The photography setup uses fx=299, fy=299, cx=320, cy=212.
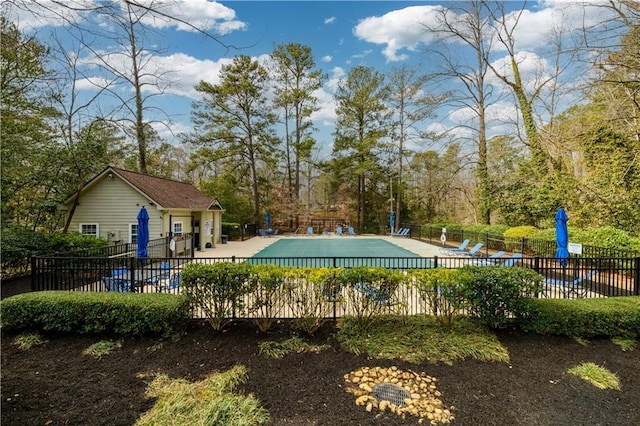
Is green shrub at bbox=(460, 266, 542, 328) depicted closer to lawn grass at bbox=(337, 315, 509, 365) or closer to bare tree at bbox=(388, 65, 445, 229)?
lawn grass at bbox=(337, 315, 509, 365)

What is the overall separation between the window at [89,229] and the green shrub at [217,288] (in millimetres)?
11442

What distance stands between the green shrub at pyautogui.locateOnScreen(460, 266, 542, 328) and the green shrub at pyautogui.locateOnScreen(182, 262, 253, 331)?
360 cm

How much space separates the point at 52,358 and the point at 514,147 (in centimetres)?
2227

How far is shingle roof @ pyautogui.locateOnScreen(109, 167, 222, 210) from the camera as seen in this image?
13.1 m

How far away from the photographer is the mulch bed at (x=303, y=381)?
307 cm

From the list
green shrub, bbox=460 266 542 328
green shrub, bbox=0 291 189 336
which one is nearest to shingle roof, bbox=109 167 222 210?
green shrub, bbox=0 291 189 336

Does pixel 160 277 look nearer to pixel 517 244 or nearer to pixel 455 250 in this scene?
pixel 455 250

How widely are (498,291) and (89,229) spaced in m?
15.8

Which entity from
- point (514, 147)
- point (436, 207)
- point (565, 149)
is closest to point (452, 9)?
point (514, 147)

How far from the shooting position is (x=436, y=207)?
31.3 meters

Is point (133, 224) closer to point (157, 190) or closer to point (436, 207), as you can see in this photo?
point (157, 190)

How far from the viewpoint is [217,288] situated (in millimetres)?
4918

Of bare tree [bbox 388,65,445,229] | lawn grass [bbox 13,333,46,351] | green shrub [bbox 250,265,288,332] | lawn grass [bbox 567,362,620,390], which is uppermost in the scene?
bare tree [bbox 388,65,445,229]

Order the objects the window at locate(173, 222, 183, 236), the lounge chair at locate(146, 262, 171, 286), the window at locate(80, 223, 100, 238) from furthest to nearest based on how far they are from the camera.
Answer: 1. the window at locate(173, 222, 183, 236)
2. the window at locate(80, 223, 100, 238)
3. the lounge chair at locate(146, 262, 171, 286)
